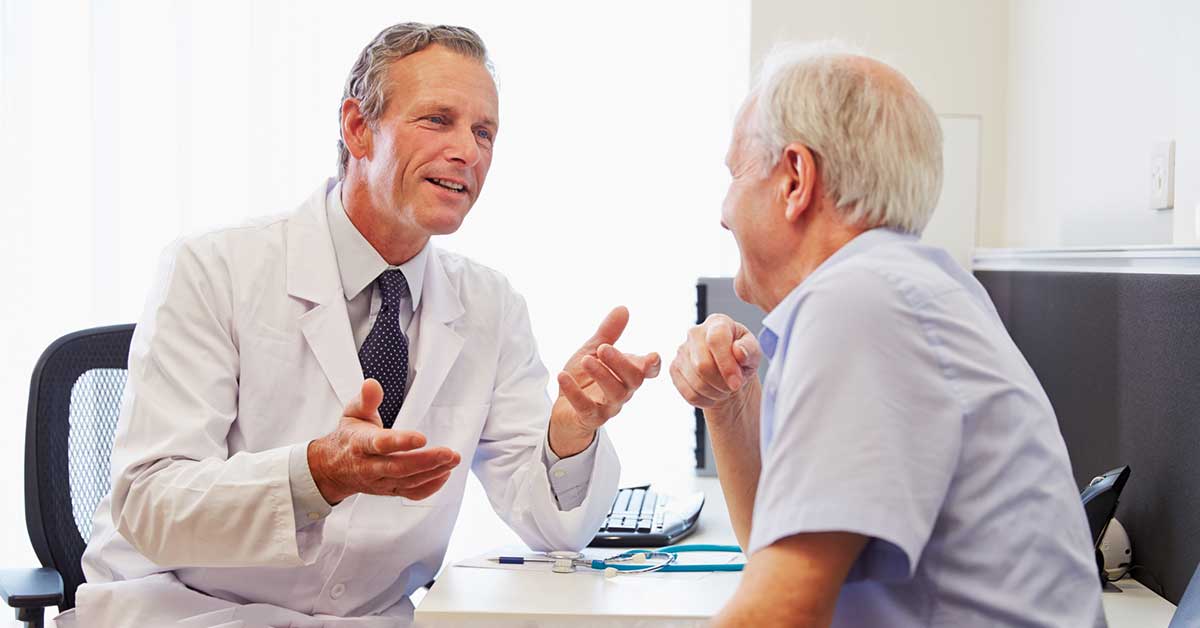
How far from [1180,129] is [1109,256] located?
0.21m

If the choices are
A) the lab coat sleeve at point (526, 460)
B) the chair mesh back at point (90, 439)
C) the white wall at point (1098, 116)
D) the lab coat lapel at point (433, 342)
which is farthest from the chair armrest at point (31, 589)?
the white wall at point (1098, 116)

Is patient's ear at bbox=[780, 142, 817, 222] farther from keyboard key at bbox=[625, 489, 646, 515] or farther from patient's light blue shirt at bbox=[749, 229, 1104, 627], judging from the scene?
keyboard key at bbox=[625, 489, 646, 515]

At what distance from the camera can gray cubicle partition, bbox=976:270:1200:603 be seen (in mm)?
1396

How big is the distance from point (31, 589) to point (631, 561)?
824 mm

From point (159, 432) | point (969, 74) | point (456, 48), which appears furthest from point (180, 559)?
point (969, 74)

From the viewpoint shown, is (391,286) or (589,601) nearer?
(589,601)

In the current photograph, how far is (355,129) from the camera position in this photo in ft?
5.69

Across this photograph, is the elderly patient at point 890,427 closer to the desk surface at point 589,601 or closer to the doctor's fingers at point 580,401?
the desk surface at point 589,601

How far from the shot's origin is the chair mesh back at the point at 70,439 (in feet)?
5.47

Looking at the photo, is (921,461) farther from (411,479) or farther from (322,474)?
(322,474)

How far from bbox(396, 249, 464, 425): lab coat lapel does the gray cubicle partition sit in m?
1.00

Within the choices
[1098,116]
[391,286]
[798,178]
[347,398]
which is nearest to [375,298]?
[391,286]

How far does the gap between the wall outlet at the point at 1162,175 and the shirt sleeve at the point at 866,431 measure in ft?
3.48

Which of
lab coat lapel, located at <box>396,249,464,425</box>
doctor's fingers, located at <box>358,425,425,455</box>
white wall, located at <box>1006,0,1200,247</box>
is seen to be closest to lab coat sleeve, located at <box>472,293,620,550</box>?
lab coat lapel, located at <box>396,249,464,425</box>
